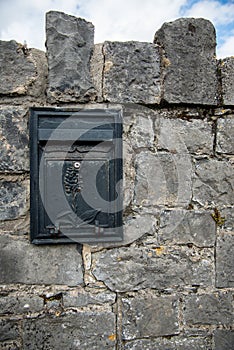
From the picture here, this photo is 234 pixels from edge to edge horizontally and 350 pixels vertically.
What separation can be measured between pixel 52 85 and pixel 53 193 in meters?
0.58

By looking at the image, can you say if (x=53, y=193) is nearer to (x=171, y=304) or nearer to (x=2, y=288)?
(x=2, y=288)

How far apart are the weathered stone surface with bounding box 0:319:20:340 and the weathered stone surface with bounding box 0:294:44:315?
0.05 meters

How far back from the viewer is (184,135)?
2178 millimetres

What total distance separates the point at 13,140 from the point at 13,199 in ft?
1.02

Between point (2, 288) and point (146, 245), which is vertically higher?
point (146, 245)

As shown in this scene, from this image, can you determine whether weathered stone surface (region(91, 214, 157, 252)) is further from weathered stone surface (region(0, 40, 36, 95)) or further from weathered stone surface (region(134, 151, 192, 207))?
weathered stone surface (region(0, 40, 36, 95))

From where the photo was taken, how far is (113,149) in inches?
81.9

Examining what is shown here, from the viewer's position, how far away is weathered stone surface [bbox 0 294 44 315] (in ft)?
6.42

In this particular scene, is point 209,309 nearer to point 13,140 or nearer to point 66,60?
point 13,140

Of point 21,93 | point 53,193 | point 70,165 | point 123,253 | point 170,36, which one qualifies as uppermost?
point 170,36

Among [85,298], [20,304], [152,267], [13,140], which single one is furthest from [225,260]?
[13,140]

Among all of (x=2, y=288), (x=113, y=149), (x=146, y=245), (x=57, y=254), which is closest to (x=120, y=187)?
(x=113, y=149)

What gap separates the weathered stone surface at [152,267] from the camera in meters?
2.07

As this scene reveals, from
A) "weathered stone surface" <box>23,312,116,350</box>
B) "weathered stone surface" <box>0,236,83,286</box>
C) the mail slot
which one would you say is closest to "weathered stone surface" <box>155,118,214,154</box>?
the mail slot
